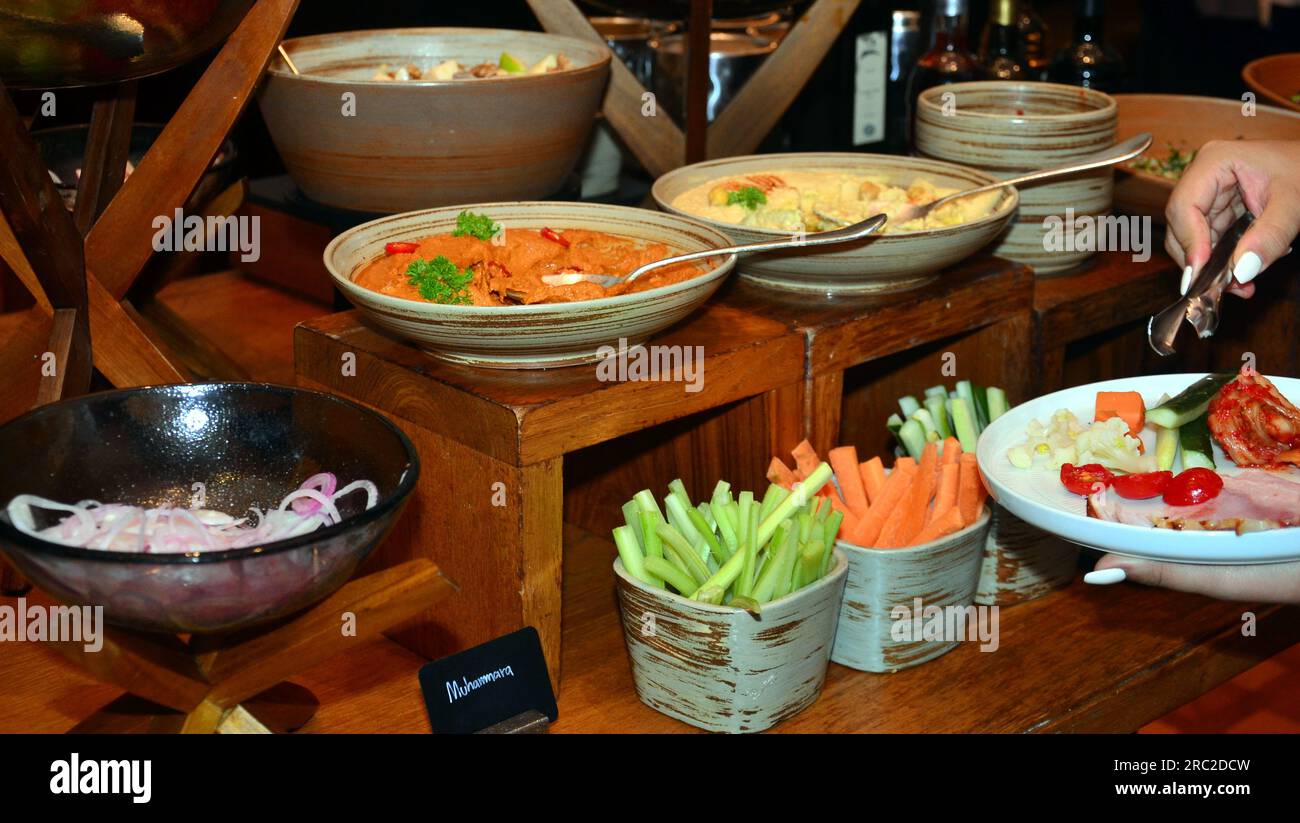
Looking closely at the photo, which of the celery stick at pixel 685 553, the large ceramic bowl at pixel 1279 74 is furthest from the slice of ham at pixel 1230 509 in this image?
the large ceramic bowl at pixel 1279 74

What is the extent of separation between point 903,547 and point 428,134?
0.76 metres

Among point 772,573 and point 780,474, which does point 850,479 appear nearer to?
point 780,474

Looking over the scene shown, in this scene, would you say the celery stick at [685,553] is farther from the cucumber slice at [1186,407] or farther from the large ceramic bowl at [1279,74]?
the large ceramic bowl at [1279,74]

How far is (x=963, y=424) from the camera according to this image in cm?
156

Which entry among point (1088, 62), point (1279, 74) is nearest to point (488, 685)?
point (1088, 62)

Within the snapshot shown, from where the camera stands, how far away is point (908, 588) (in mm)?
1358

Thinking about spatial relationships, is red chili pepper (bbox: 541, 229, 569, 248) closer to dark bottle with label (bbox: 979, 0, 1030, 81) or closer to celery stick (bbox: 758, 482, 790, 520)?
celery stick (bbox: 758, 482, 790, 520)

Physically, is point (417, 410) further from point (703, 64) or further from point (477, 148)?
point (703, 64)

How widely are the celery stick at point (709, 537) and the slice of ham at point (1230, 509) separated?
0.35 m

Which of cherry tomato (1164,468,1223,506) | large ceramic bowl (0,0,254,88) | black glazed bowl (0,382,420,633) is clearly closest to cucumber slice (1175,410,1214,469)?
cherry tomato (1164,468,1223,506)

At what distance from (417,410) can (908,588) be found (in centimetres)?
53

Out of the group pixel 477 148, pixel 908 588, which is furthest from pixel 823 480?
pixel 477 148

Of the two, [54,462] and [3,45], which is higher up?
[3,45]

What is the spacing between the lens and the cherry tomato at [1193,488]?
48.4 inches
